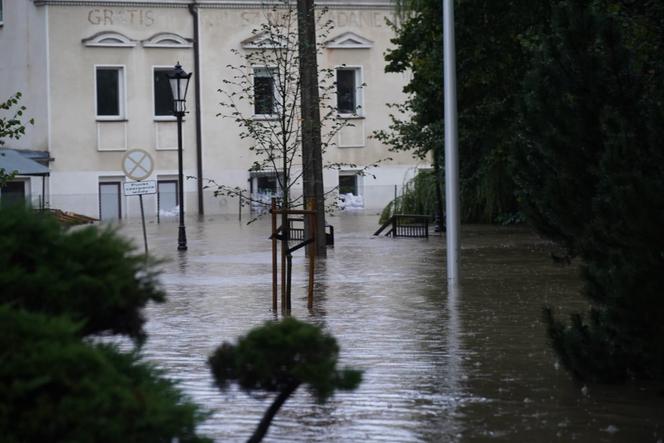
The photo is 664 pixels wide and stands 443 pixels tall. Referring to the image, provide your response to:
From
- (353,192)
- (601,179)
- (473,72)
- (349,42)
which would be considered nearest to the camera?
(601,179)

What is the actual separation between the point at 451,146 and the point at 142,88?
33.2 m

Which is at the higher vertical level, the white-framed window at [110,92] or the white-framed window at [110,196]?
the white-framed window at [110,92]

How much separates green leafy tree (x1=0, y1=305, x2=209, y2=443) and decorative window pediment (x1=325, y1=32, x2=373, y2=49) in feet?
163

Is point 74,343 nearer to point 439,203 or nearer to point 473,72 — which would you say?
point 473,72

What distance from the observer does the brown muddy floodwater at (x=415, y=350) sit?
313 inches

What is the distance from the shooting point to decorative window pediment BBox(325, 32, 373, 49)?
176 ft

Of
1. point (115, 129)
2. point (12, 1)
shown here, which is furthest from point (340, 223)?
point (12, 1)

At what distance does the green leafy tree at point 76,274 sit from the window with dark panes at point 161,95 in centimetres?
4798

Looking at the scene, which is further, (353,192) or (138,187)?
(353,192)

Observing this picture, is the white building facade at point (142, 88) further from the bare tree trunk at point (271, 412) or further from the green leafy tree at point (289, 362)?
the green leafy tree at point (289, 362)

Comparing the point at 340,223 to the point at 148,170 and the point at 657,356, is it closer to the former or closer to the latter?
the point at 148,170

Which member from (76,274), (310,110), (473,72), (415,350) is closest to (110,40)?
(473,72)

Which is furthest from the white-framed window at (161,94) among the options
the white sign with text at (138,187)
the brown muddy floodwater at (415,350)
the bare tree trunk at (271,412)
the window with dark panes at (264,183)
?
the bare tree trunk at (271,412)

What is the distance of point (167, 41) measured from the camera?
52219 millimetres
